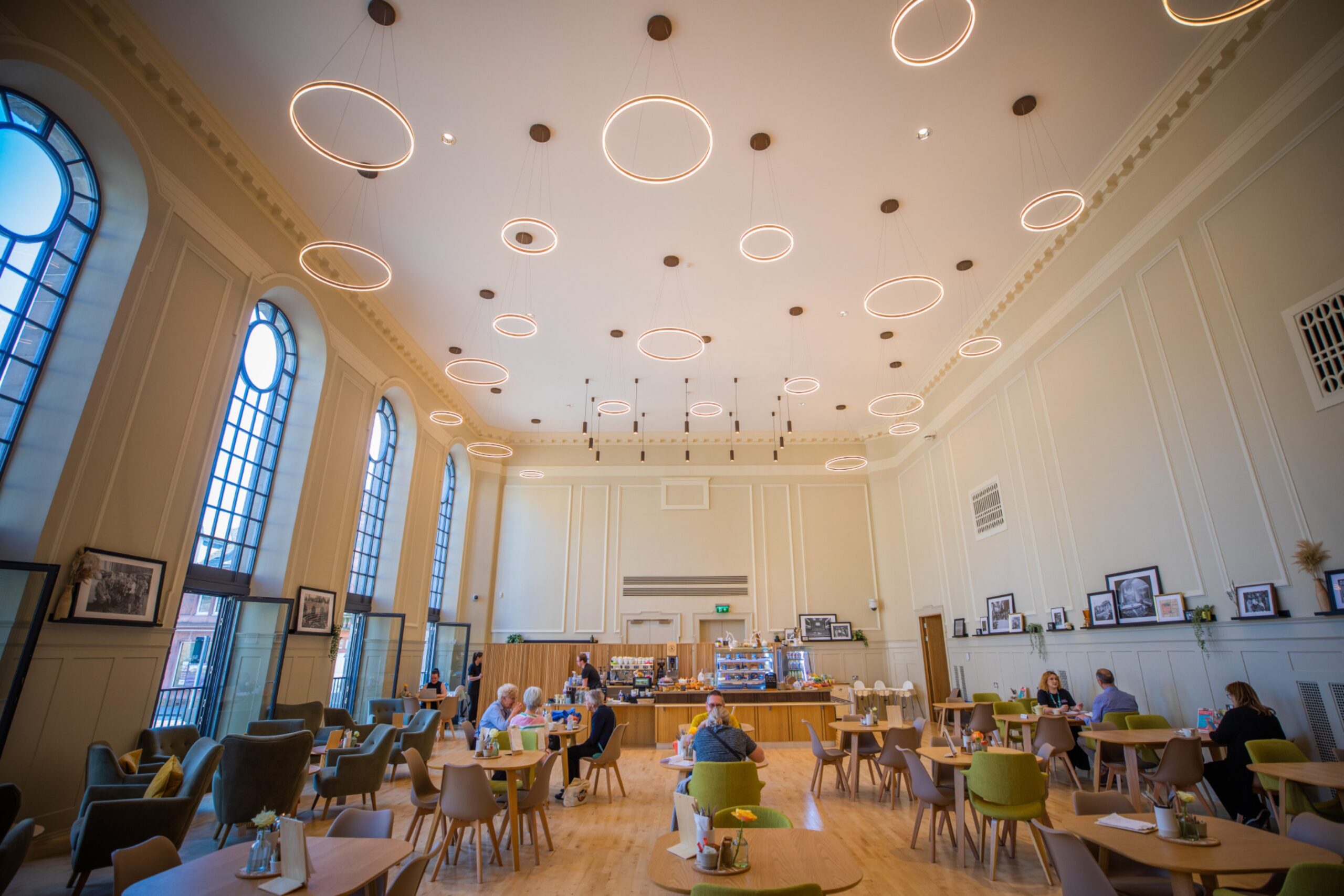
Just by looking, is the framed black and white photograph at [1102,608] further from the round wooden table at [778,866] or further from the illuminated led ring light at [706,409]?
the round wooden table at [778,866]

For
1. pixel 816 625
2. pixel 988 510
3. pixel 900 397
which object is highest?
pixel 900 397

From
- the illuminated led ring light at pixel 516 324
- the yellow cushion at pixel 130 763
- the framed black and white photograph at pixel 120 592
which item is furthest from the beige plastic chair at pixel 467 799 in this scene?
the illuminated led ring light at pixel 516 324

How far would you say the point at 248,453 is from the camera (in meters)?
8.39

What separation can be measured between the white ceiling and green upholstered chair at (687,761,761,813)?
21.3ft

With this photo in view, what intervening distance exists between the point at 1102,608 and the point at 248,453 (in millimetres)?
11674

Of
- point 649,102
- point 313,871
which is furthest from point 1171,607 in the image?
point 313,871

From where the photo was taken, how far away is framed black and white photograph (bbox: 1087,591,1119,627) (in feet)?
25.9

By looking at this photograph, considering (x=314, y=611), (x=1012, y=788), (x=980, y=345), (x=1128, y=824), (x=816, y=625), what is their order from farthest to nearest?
1. (x=816, y=625)
2. (x=314, y=611)
3. (x=980, y=345)
4. (x=1012, y=788)
5. (x=1128, y=824)

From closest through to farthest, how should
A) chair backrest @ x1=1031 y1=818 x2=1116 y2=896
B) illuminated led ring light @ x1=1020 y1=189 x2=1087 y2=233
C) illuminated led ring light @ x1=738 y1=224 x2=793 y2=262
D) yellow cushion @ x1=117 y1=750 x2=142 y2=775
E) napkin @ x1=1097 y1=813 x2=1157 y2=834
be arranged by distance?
chair backrest @ x1=1031 y1=818 x2=1116 y2=896 → napkin @ x1=1097 y1=813 x2=1157 y2=834 → yellow cushion @ x1=117 y1=750 x2=142 y2=775 → illuminated led ring light @ x1=1020 y1=189 x2=1087 y2=233 → illuminated led ring light @ x1=738 y1=224 x2=793 y2=262

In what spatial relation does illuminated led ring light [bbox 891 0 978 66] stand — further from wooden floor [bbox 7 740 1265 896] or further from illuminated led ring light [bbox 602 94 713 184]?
wooden floor [bbox 7 740 1265 896]

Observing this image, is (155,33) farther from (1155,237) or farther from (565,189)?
(1155,237)

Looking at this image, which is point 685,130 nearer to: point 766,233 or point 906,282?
point 766,233

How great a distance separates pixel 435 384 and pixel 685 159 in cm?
828

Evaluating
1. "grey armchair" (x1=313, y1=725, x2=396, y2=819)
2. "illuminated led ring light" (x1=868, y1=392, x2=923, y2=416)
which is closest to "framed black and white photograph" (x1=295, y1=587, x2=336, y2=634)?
"grey armchair" (x1=313, y1=725, x2=396, y2=819)
